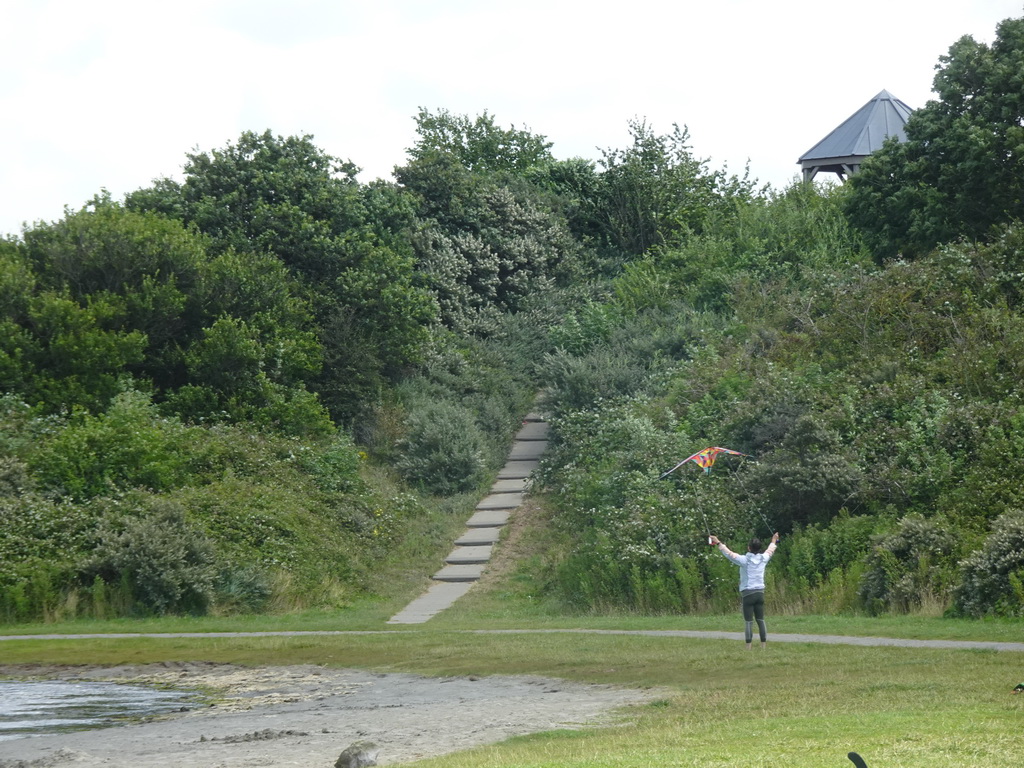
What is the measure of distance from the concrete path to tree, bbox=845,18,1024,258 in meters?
12.1

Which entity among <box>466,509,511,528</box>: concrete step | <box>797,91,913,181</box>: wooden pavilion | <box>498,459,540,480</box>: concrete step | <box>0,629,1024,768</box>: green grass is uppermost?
<box>797,91,913,181</box>: wooden pavilion

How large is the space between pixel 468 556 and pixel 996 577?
14.4 metres

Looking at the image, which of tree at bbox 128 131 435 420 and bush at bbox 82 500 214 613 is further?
tree at bbox 128 131 435 420

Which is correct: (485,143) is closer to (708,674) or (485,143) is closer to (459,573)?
(459,573)

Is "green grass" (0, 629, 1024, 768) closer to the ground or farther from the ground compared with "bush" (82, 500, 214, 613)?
closer to the ground

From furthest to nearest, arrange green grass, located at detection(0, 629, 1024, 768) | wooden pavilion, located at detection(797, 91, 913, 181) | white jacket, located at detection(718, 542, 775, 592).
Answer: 1. wooden pavilion, located at detection(797, 91, 913, 181)
2. white jacket, located at detection(718, 542, 775, 592)
3. green grass, located at detection(0, 629, 1024, 768)

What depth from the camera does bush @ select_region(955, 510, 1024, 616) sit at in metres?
17.9

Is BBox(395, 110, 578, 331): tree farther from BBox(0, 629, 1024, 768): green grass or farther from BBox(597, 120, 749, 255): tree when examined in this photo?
BBox(0, 629, 1024, 768): green grass

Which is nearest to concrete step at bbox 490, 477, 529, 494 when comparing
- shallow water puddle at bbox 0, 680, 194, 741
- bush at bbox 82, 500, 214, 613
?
bush at bbox 82, 500, 214, 613

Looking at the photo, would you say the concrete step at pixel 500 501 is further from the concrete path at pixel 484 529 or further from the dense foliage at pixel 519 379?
the dense foliage at pixel 519 379

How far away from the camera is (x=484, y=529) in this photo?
3139 centimetres

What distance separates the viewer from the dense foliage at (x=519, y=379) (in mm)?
23188

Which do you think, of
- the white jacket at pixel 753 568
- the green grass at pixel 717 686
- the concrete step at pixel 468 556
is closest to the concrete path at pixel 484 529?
the concrete step at pixel 468 556

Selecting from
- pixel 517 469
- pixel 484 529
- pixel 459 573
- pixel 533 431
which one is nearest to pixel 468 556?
pixel 459 573
